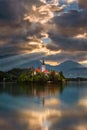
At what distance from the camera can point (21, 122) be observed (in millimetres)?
25531

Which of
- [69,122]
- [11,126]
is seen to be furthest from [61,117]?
[11,126]

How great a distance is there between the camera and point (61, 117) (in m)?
28.5

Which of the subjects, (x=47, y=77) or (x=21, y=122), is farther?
(x=47, y=77)

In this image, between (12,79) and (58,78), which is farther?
(12,79)

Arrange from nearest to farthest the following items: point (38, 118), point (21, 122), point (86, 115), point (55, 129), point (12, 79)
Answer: point (55, 129)
point (21, 122)
point (38, 118)
point (86, 115)
point (12, 79)

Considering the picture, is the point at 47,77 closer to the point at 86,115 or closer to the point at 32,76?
the point at 32,76

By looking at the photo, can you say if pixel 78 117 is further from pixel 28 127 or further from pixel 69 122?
pixel 28 127

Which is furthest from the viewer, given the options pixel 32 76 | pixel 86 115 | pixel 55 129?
pixel 32 76

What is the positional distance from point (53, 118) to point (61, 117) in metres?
1.16

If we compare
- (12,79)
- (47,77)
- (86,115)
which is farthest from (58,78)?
(86,115)

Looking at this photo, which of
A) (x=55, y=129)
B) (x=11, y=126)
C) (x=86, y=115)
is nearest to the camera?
(x=55, y=129)

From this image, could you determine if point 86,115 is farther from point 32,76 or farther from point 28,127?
point 32,76

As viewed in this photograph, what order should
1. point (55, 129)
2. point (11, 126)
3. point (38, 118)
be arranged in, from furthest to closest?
point (38, 118), point (11, 126), point (55, 129)

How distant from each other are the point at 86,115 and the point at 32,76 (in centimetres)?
12448
